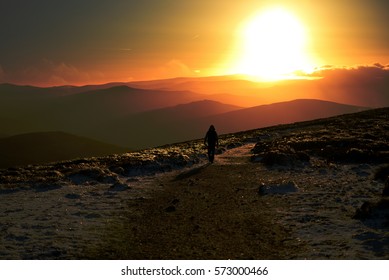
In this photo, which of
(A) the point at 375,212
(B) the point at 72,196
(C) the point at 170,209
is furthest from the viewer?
(B) the point at 72,196

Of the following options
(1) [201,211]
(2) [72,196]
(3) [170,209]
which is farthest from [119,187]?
(1) [201,211]

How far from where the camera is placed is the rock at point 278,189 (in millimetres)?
18523

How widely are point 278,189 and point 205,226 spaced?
6.54 m

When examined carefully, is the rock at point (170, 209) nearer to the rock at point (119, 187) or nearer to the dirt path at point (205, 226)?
the dirt path at point (205, 226)

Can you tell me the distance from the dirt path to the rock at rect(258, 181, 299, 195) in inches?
19.6

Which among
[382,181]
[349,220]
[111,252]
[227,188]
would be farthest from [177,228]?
A: [382,181]

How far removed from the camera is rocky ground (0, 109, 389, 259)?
436 inches

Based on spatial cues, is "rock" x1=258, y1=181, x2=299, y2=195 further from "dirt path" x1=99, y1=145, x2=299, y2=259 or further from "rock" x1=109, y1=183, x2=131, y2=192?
"rock" x1=109, y1=183, x2=131, y2=192

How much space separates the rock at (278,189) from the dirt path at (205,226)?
1.63 ft

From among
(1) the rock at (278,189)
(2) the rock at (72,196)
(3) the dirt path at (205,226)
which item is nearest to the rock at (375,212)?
(3) the dirt path at (205,226)

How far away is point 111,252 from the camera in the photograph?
36.7ft

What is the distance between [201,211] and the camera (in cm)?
1563

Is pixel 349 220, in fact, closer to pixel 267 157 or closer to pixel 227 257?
pixel 227 257

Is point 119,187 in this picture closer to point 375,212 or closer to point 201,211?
point 201,211
